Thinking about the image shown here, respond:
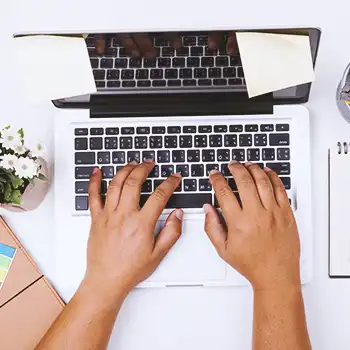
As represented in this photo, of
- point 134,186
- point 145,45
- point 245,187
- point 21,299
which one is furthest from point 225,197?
point 21,299

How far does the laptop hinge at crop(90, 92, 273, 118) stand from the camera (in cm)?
86

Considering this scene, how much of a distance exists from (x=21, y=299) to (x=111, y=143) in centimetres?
28

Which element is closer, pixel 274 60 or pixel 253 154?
pixel 274 60

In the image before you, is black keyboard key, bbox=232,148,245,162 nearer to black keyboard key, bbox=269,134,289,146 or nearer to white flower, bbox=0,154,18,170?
black keyboard key, bbox=269,134,289,146

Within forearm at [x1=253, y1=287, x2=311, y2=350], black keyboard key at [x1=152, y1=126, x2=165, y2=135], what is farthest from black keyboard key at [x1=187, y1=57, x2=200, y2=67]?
forearm at [x1=253, y1=287, x2=311, y2=350]

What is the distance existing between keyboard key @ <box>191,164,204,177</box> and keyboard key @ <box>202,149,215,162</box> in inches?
0.5

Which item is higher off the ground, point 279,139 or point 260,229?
point 279,139

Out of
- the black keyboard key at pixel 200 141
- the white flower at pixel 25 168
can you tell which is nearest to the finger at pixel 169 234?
the black keyboard key at pixel 200 141

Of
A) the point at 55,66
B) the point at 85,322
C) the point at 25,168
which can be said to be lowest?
the point at 85,322

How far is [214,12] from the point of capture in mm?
910

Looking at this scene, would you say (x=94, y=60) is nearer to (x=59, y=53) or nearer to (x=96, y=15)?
(x=59, y=53)

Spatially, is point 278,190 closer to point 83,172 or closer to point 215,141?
point 215,141

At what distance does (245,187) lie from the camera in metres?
0.85

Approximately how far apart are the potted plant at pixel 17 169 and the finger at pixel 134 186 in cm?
12
